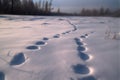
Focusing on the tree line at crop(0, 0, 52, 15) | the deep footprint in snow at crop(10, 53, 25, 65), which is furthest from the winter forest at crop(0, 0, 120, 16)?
the deep footprint in snow at crop(10, 53, 25, 65)

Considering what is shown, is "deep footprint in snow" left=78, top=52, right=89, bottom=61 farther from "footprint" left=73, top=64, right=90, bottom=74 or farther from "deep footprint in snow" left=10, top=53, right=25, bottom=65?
"deep footprint in snow" left=10, top=53, right=25, bottom=65

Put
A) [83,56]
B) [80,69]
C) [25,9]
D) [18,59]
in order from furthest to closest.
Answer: [25,9], [83,56], [18,59], [80,69]

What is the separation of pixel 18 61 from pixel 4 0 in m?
13.5

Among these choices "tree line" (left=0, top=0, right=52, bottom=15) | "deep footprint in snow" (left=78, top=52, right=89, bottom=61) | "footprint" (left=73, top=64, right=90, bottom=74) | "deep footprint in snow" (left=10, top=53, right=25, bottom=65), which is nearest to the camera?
"footprint" (left=73, top=64, right=90, bottom=74)

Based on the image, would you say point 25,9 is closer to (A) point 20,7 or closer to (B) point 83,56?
(A) point 20,7

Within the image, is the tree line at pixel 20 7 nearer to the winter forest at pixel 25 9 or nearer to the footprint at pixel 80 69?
the winter forest at pixel 25 9

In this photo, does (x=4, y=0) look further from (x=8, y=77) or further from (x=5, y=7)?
(x=8, y=77)

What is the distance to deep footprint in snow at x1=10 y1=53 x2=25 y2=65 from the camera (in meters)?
1.27

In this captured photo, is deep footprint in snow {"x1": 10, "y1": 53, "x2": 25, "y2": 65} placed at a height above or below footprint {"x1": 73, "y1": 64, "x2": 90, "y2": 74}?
above

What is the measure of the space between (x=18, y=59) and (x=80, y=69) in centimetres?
41

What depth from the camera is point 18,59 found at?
4.38ft

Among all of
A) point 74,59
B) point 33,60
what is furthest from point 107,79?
A: point 33,60

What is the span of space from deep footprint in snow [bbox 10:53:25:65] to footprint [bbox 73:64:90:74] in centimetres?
34

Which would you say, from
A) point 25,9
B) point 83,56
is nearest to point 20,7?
point 25,9
